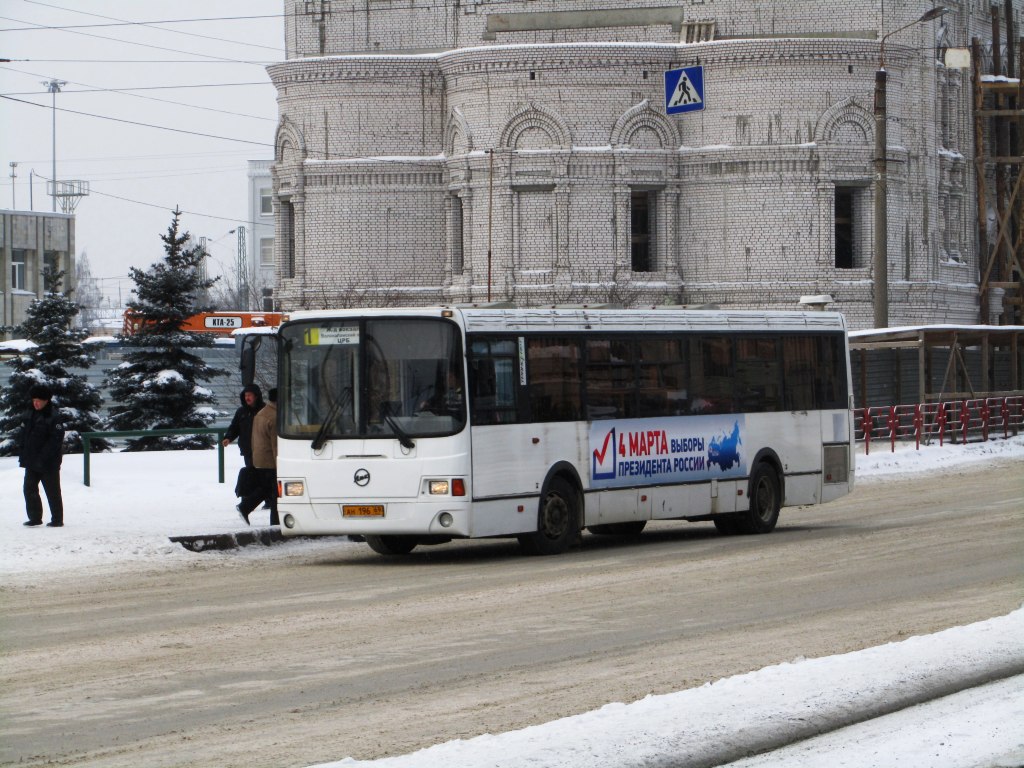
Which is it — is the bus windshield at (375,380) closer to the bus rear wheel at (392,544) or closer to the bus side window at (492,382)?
the bus side window at (492,382)

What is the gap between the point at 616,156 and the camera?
59125mm

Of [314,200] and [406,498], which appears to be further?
[314,200]

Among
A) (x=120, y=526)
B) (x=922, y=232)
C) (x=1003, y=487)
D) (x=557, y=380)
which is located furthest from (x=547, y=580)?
(x=922, y=232)

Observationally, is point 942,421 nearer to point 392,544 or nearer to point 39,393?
point 392,544

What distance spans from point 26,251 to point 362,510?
271ft

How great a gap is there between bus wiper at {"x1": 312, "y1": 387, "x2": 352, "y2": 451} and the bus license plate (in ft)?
2.23

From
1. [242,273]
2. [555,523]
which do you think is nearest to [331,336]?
[555,523]

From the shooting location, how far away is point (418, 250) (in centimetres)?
6181

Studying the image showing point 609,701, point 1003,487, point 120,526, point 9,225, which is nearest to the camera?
point 609,701

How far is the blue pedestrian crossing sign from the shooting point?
2147 inches

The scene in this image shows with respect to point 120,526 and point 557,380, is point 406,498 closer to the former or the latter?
point 557,380

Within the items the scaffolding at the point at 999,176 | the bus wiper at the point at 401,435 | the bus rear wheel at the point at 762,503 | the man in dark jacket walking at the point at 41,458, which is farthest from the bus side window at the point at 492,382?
the scaffolding at the point at 999,176

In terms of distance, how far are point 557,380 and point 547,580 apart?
3579 millimetres

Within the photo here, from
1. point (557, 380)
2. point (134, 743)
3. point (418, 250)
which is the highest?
point (418, 250)
